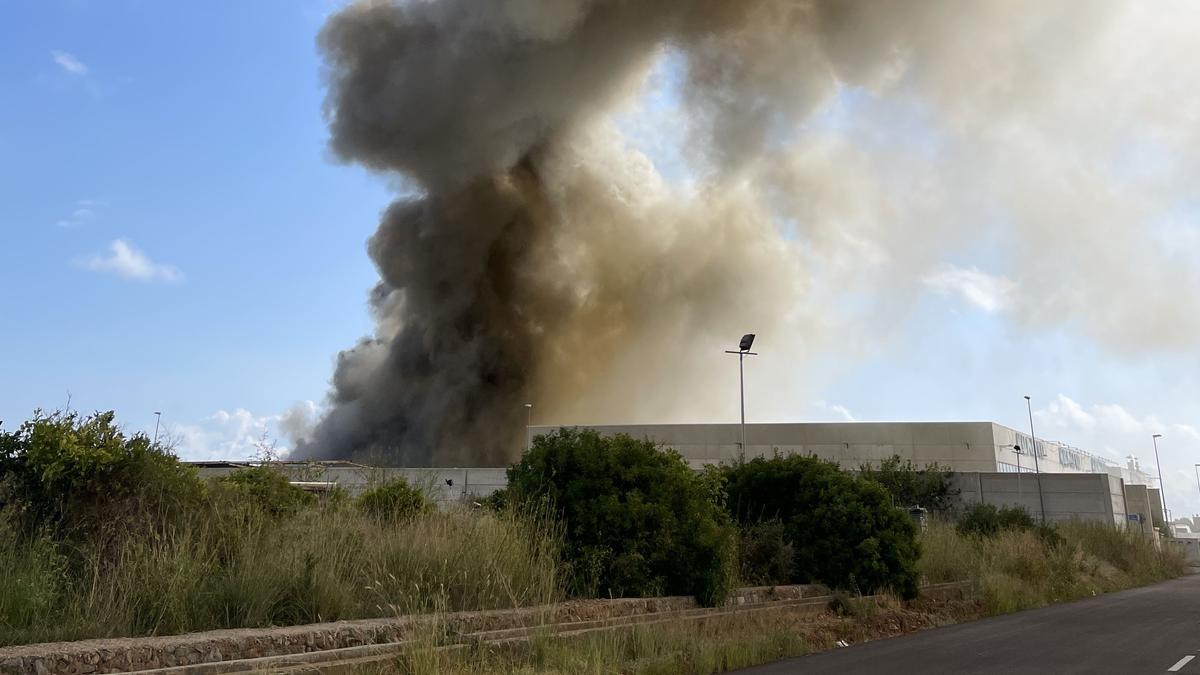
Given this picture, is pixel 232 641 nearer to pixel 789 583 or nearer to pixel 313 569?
pixel 313 569

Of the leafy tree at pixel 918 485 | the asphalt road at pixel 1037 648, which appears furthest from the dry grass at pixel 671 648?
the leafy tree at pixel 918 485

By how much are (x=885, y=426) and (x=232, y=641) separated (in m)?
54.4

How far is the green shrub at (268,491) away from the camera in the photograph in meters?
8.93

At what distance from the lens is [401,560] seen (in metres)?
8.26

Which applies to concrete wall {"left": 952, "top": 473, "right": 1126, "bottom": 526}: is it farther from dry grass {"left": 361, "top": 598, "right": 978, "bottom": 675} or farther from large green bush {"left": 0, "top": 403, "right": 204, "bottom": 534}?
large green bush {"left": 0, "top": 403, "right": 204, "bottom": 534}

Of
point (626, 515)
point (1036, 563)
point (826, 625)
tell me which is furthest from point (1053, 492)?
point (626, 515)

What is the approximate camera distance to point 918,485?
3728 centimetres

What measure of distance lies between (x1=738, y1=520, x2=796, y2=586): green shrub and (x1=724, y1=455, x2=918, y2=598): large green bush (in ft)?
0.88

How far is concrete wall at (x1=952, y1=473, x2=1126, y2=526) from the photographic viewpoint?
138 ft

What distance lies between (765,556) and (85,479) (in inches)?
406

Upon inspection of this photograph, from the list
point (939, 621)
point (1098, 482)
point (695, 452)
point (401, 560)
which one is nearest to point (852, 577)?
point (939, 621)

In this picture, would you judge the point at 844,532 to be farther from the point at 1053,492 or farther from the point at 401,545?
the point at 1053,492

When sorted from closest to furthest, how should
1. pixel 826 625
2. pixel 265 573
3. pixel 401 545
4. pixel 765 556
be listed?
1. pixel 265 573
2. pixel 401 545
3. pixel 826 625
4. pixel 765 556

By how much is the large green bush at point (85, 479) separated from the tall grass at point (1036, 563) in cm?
1356
